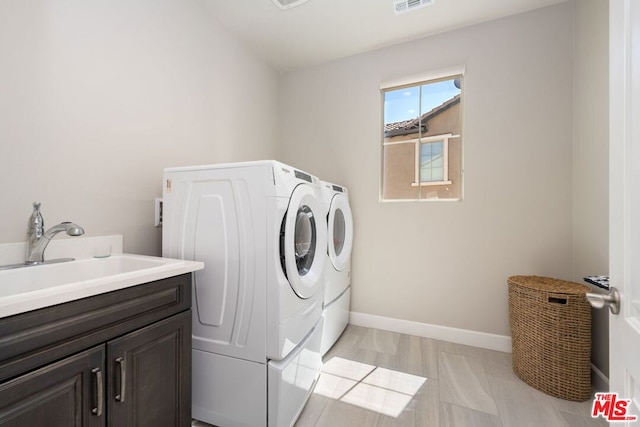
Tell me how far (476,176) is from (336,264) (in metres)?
1.36

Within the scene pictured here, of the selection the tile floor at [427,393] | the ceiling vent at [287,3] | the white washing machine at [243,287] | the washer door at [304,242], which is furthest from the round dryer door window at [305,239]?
the ceiling vent at [287,3]

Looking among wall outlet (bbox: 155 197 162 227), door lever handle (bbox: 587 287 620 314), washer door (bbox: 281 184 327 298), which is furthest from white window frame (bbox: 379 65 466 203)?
wall outlet (bbox: 155 197 162 227)

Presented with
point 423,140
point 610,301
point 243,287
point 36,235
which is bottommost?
point 243,287

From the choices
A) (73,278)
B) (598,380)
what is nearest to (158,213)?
(73,278)

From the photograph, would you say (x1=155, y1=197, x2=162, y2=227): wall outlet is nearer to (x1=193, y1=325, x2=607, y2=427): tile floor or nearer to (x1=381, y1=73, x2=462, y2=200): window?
(x1=193, y1=325, x2=607, y2=427): tile floor

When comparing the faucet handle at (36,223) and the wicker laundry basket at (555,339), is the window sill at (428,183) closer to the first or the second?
the wicker laundry basket at (555,339)

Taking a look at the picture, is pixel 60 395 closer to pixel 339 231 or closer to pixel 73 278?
pixel 73 278

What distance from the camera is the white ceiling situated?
1.97 m

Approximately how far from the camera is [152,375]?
979mm

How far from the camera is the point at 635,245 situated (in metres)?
0.58

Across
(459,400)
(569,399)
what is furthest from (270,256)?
(569,399)

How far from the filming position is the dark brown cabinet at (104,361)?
0.66 metres

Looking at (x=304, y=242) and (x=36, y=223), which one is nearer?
(x=36, y=223)

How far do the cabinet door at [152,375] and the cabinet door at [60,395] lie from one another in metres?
0.04
